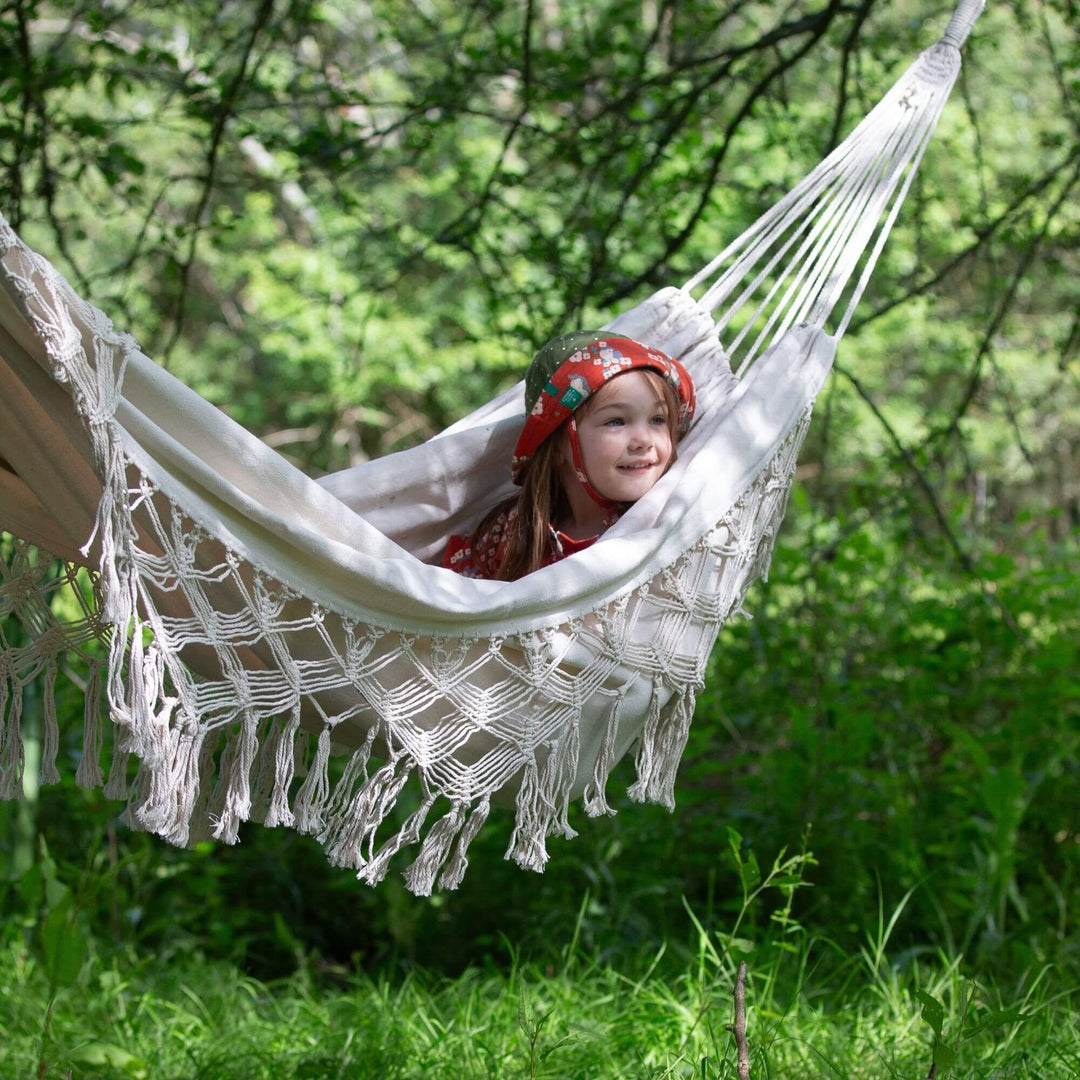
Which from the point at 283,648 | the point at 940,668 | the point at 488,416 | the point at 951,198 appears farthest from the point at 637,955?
the point at 951,198

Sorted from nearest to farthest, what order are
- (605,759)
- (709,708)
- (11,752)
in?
(11,752) → (605,759) → (709,708)

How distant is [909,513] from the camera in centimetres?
311

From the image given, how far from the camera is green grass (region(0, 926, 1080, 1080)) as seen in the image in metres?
1.81

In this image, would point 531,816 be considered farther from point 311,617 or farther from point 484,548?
point 484,548

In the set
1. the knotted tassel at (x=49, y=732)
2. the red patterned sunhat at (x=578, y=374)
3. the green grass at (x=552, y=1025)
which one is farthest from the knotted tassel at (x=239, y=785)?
the red patterned sunhat at (x=578, y=374)

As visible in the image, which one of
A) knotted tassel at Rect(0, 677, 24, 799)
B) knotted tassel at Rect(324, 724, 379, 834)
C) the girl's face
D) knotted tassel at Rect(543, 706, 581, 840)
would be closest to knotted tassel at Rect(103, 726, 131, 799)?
knotted tassel at Rect(0, 677, 24, 799)

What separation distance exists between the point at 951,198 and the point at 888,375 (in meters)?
2.07

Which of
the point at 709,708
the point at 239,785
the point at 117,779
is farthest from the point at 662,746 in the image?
the point at 709,708

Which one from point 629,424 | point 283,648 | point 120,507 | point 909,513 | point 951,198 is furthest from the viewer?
point 951,198

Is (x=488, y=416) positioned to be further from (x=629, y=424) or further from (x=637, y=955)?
(x=637, y=955)

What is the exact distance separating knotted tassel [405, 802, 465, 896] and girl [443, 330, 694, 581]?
1.49ft

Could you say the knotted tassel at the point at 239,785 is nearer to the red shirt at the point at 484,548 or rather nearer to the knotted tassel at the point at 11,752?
the knotted tassel at the point at 11,752

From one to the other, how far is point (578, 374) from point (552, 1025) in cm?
100

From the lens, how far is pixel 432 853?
1413 millimetres
